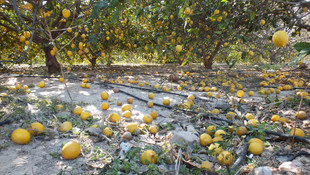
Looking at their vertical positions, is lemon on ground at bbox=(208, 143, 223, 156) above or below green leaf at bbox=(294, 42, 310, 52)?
below

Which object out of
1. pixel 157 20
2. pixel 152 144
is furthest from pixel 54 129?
pixel 157 20

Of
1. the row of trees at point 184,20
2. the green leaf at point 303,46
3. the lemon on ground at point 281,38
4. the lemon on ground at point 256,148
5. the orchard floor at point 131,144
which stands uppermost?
the row of trees at point 184,20

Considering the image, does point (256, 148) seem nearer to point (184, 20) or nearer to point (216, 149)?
point (216, 149)

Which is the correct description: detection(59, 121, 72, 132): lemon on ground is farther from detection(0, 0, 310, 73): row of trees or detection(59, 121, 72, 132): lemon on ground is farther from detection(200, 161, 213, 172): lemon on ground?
detection(200, 161, 213, 172): lemon on ground

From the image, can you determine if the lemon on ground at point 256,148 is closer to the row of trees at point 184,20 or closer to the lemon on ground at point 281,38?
the lemon on ground at point 281,38

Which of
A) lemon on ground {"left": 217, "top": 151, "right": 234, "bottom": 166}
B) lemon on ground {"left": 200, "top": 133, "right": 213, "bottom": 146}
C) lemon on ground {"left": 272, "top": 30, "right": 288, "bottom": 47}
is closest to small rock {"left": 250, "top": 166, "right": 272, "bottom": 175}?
lemon on ground {"left": 217, "top": 151, "right": 234, "bottom": 166}

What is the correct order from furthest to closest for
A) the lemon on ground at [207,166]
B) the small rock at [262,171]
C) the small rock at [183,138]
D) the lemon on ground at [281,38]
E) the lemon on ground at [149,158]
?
the small rock at [183,138]
the lemon on ground at [281,38]
the lemon on ground at [149,158]
the lemon on ground at [207,166]
the small rock at [262,171]

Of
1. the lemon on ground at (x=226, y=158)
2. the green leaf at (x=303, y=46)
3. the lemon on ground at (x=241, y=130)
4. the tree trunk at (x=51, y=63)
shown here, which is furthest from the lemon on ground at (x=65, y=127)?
the tree trunk at (x=51, y=63)

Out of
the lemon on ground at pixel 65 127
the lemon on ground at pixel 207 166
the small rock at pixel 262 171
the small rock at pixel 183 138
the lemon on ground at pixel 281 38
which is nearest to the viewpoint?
the small rock at pixel 262 171

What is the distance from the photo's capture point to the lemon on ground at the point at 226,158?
1.57m

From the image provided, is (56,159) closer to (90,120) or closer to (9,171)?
(9,171)

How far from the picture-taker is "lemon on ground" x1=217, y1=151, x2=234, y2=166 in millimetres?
1574

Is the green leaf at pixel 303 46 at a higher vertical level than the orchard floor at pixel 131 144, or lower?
higher

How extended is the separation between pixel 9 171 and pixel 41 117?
1.11 meters
